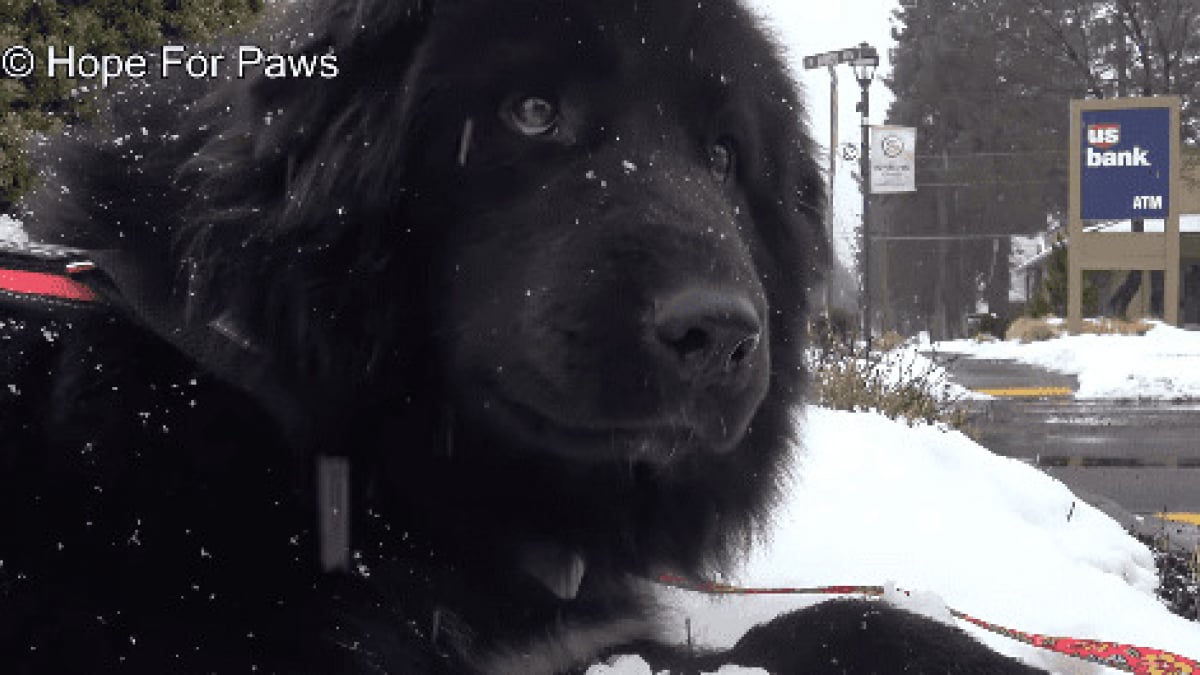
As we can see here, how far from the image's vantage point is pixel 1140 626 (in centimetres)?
320

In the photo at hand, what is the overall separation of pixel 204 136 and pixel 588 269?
0.74 m

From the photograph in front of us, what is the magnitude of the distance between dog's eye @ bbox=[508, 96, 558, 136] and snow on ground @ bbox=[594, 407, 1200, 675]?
109 centimetres

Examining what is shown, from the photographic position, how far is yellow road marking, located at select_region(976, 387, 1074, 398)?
15031mm

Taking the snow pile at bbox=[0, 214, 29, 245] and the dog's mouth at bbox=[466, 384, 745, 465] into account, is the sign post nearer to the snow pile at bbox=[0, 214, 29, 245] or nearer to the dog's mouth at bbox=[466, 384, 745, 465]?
the snow pile at bbox=[0, 214, 29, 245]

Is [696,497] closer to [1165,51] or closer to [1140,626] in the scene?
[1140,626]

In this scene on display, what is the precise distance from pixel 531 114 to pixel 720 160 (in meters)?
0.48

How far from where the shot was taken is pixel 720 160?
86.1 inches

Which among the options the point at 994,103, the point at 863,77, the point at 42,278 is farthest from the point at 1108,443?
the point at 994,103

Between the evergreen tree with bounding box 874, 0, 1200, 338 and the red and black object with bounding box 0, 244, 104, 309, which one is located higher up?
the evergreen tree with bounding box 874, 0, 1200, 338

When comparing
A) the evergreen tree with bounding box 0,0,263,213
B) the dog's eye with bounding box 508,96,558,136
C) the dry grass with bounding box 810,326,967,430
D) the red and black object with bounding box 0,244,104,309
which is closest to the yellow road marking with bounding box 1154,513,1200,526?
the dry grass with bounding box 810,326,967,430

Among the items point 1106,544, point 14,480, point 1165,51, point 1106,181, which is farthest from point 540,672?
point 1165,51

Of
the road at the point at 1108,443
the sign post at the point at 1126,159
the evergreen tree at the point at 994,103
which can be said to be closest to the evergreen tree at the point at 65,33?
the road at the point at 1108,443

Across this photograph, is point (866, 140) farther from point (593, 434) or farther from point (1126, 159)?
point (593, 434)

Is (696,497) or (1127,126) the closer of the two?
(696,497)
